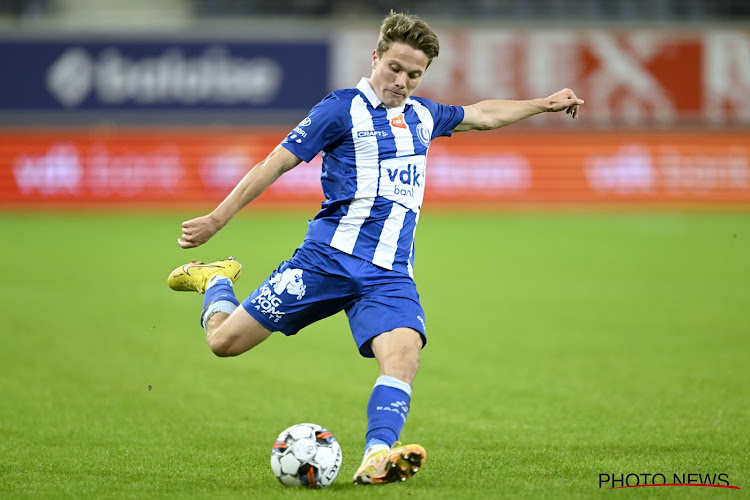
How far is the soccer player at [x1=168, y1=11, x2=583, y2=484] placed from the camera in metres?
5.24

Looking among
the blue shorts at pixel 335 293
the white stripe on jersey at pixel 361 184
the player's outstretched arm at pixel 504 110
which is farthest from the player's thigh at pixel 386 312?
the player's outstretched arm at pixel 504 110

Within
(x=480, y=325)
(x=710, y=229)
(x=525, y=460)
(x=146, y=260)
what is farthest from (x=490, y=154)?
(x=525, y=460)

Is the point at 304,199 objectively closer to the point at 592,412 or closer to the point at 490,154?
the point at 490,154

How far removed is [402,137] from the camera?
5562 millimetres

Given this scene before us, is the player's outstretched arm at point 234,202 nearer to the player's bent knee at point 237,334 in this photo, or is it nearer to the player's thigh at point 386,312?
the player's bent knee at point 237,334

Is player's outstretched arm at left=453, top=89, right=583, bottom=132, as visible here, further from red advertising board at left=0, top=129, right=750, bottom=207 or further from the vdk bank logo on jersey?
red advertising board at left=0, top=129, right=750, bottom=207

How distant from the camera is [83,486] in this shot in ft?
16.9

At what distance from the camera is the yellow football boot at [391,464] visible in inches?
194

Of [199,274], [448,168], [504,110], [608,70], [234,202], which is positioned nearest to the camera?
[234,202]

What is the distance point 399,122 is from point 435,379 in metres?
3.28

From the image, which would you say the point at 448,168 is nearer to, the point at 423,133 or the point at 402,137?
the point at 423,133

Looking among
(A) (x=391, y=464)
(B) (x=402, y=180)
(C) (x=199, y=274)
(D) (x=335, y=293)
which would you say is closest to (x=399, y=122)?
(B) (x=402, y=180)

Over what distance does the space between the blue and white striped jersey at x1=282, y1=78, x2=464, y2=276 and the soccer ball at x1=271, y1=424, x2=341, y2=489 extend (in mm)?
980

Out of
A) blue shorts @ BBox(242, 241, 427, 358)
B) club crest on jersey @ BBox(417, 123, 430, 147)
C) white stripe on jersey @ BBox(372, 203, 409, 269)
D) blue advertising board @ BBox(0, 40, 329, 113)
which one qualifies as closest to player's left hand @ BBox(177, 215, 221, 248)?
blue shorts @ BBox(242, 241, 427, 358)
